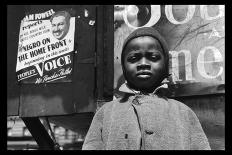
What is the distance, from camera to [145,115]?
107 inches

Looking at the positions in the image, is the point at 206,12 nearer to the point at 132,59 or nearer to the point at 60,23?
the point at 60,23

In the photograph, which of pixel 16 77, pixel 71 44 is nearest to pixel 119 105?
pixel 71 44

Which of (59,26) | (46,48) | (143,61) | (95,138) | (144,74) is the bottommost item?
(95,138)

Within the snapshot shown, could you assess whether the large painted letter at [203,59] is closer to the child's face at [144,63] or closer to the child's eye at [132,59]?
the child's face at [144,63]

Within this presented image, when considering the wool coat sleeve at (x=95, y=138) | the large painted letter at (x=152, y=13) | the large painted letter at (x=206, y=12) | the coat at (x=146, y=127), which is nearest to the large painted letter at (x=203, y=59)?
the large painted letter at (x=206, y=12)

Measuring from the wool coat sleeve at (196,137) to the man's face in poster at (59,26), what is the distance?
3.70 meters

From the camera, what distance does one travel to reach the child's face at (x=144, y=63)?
2.89 metres

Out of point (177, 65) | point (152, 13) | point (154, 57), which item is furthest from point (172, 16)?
point (154, 57)

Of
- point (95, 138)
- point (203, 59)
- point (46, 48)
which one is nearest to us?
point (95, 138)

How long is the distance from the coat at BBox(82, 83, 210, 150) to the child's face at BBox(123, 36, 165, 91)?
102 mm

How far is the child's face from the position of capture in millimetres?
2889

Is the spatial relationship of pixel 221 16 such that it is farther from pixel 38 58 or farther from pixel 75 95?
pixel 38 58

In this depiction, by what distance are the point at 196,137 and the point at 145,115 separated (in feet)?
1.37

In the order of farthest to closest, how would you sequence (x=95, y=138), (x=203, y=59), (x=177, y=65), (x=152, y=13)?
(x=152, y=13)
(x=177, y=65)
(x=203, y=59)
(x=95, y=138)
